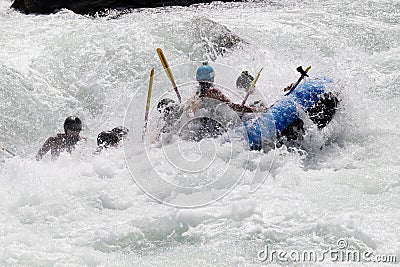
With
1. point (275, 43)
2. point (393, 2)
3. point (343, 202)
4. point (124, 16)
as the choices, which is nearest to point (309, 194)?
point (343, 202)

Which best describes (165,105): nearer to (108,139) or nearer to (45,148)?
(108,139)

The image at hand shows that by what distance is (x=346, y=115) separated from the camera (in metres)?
6.79

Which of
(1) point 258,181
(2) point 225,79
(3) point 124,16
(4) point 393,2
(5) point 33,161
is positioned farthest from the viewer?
(4) point 393,2

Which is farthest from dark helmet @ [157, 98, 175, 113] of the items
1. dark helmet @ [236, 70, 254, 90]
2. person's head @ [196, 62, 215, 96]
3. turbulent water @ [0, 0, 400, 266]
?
dark helmet @ [236, 70, 254, 90]

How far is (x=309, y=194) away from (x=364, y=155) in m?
1.35

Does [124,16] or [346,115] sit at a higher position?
[124,16]

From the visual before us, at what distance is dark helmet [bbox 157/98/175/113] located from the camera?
22.1 ft

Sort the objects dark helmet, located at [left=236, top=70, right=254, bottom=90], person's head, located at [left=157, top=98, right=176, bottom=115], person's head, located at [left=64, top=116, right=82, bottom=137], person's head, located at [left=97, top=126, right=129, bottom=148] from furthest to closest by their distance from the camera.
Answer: dark helmet, located at [left=236, top=70, right=254, bottom=90] → person's head, located at [left=157, top=98, right=176, bottom=115] → person's head, located at [left=64, top=116, right=82, bottom=137] → person's head, located at [left=97, top=126, right=129, bottom=148]

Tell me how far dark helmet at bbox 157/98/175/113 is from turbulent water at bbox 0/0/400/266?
0.38m

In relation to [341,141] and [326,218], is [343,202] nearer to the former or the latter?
[326,218]

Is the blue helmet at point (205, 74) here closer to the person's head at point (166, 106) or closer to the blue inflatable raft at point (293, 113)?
the person's head at point (166, 106)

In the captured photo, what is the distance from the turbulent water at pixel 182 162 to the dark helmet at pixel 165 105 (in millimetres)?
380

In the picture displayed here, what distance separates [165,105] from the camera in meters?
6.88

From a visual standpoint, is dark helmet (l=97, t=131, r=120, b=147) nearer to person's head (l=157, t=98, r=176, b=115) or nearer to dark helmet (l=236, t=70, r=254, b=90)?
person's head (l=157, t=98, r=176, b=115)
